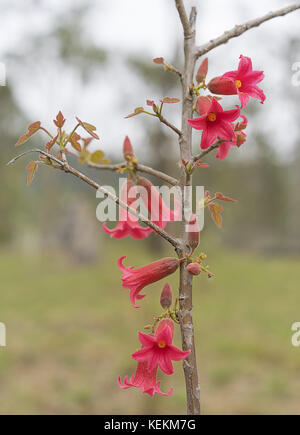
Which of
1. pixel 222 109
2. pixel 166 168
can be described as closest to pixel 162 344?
pixel 222 109

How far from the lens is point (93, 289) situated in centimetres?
715

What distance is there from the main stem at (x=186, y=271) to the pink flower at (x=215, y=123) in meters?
0.05

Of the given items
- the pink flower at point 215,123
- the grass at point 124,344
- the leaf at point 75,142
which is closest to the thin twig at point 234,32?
the pink flower at point 215,123

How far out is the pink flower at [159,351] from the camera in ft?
2.27

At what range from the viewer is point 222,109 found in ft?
2.35

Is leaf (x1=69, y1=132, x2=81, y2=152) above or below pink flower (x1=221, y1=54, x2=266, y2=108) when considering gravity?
below

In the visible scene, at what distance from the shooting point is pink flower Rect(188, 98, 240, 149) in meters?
0.72

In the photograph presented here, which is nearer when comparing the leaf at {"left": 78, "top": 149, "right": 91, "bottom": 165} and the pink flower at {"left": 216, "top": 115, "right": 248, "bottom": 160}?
the leaf at {"left": 78, "top": 149, "right": 91, "bottom": 165}

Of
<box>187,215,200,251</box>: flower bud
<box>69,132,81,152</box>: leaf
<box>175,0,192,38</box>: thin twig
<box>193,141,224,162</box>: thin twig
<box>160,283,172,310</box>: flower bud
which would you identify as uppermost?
<box>175,0,192,38</box>: thin twig

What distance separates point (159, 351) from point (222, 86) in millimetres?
411

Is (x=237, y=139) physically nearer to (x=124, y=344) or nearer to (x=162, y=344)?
(x=162, y=344)

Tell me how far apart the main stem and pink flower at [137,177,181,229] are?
0.07m

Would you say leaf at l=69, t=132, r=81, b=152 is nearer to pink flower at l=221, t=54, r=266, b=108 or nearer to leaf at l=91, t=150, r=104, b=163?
leaf at l=91, t=150, r=104, b=163

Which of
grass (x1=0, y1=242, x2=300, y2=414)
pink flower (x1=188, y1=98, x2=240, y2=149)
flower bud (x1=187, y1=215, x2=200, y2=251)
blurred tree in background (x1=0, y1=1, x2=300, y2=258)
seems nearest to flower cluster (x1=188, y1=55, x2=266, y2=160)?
pink flower (x1=188, y1=98, x2=240, y2=149)
